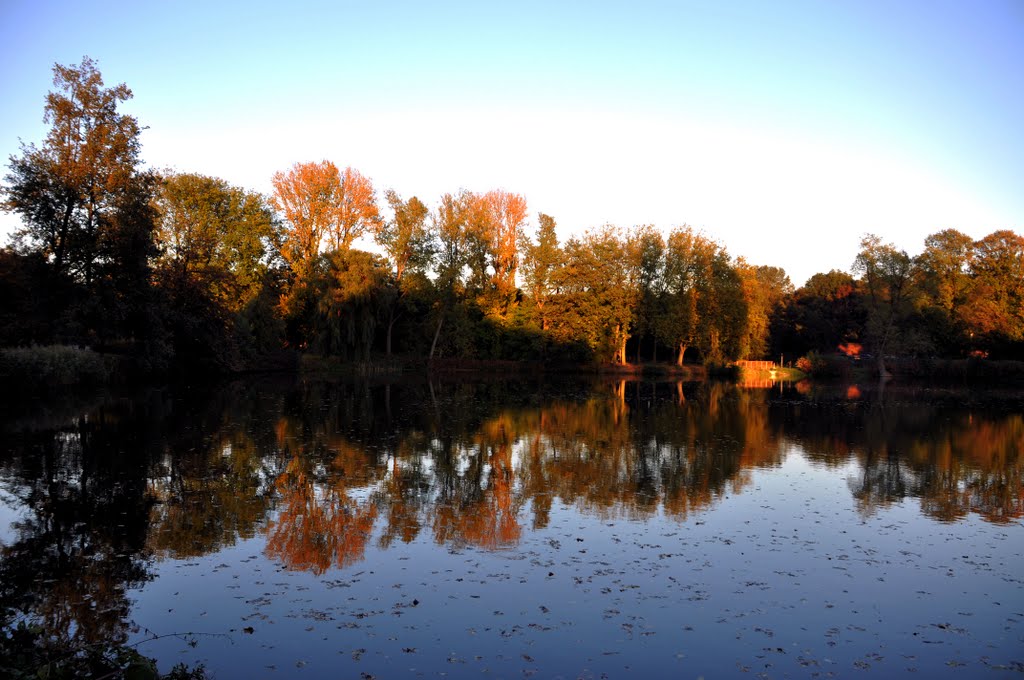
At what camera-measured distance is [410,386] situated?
131 feet

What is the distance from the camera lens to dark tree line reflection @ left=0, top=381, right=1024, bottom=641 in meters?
8.84

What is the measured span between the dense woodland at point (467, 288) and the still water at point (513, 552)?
996 inches

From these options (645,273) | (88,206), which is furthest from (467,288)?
(88,206)

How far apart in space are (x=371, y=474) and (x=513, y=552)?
5.47 m

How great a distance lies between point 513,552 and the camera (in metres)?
9.04

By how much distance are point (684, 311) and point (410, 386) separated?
30409mm

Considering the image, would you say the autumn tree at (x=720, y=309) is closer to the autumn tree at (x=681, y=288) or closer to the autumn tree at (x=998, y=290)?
the autumn tree at (x=681, y=288)

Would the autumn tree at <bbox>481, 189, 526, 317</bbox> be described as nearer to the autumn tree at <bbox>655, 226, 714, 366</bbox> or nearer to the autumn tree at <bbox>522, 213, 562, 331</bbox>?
the autumn tree at <bbox>522, 213, 562, 331</bbox>

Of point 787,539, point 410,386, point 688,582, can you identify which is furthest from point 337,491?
point 410,386

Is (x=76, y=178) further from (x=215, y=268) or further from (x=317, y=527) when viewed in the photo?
(x=317, y=527)

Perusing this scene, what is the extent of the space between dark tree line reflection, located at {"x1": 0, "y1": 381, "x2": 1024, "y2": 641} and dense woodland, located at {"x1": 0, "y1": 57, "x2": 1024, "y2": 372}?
1805 cm

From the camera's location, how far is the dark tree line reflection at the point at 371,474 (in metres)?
8.84

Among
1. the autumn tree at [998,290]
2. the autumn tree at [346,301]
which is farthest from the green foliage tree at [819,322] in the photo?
the autumn tree at [346,301]

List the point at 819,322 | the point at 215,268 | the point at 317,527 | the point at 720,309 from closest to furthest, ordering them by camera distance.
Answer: the point at 317,527, the point at 215,268, the point at 720,309, the point at 819,322
